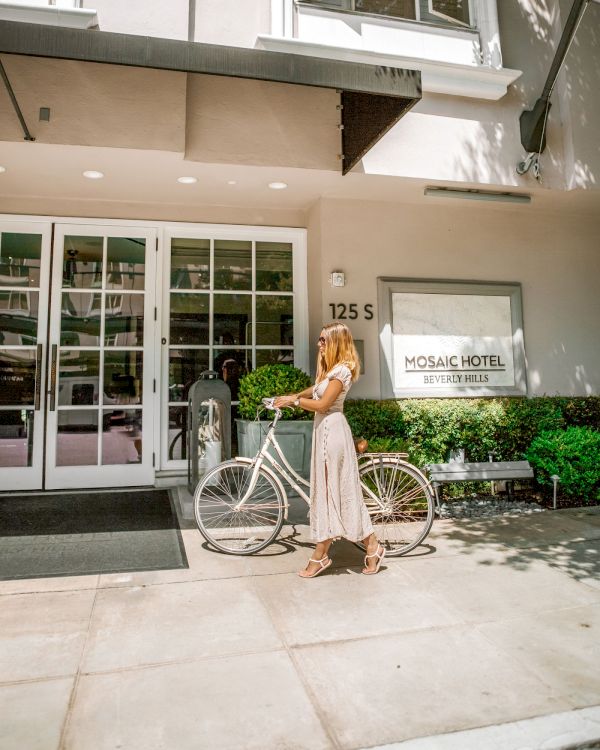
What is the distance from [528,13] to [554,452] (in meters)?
5.46

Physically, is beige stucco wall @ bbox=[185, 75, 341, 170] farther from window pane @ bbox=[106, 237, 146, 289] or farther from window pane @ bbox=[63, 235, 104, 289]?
window pane @ bbox=[63, 235, 104, 289]

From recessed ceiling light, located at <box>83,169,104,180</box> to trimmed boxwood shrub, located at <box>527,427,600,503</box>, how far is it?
19.4 ft

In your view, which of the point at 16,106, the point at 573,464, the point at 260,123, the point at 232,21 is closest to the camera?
the point at 16,106

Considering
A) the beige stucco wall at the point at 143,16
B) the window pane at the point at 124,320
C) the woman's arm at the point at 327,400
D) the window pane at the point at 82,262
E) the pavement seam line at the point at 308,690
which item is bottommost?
the pavement seam line at the point at 308,690

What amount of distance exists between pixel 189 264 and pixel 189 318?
70 centimetres

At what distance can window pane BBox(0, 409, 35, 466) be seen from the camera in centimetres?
657

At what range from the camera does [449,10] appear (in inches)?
269

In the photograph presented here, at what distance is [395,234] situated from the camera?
724cm

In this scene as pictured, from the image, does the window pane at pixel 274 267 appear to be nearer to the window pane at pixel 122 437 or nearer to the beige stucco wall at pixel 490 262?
the beige stucco wall at pixel 490 262

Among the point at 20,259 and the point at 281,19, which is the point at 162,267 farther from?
the point at 281,19

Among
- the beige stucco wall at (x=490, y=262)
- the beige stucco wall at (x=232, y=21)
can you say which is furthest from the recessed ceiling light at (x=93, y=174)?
the beige stucco wall at (x=490, y=262)

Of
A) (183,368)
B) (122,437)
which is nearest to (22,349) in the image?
(122,437)

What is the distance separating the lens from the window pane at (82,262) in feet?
22.5

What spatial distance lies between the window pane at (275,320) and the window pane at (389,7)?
348 centimetres
